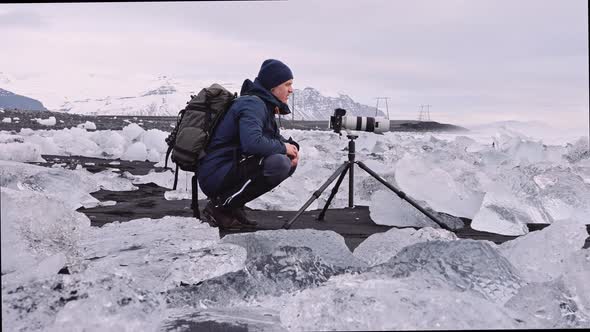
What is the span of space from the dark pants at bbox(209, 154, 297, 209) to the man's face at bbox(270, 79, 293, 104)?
389mm

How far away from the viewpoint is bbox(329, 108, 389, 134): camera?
4266 mm

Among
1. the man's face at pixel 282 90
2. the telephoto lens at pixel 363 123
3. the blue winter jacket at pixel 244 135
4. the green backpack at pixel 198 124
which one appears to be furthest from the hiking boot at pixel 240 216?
the telephoto lens at pixel 363 123

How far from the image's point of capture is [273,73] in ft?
12.5

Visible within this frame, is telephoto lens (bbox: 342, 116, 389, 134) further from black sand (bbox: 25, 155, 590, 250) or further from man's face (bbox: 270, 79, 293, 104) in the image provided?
black sand (bbox: 25, 155, 590, 250)

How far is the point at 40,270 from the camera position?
2.22 meters

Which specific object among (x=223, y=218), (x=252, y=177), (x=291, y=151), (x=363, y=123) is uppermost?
(x=363, y=123)

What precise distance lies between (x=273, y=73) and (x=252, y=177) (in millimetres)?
713

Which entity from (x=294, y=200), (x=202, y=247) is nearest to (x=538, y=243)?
(x=202, y=247)

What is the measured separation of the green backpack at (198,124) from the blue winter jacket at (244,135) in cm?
7

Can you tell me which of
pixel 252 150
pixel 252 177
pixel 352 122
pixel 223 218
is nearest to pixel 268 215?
pixel 223 218

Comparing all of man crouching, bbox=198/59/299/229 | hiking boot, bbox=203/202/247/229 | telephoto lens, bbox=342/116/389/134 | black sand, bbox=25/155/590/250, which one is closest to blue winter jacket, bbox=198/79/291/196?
man crouching, bbox=198/59/299/229

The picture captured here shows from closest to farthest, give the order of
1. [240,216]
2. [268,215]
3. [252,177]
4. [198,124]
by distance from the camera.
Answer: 1. [198,124]
2. [252,177]
3. [240,216]
4. [268,215]

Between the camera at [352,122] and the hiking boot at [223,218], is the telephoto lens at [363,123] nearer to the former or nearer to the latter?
the camera at [352,122]

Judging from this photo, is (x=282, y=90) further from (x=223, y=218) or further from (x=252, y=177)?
(x=223, y=218)
